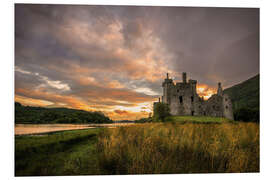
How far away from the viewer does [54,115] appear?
402 centimetres

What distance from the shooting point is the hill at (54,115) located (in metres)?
3.24

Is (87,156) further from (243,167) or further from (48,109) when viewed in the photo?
(243,167)

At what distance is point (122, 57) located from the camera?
4.32m

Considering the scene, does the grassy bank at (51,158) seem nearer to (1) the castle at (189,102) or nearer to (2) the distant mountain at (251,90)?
(2) the distant mountain at (251,90)

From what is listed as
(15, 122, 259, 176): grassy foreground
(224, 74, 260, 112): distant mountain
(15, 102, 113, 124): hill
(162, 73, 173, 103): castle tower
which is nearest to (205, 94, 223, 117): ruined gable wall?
(224, 74, 260, 112): distant mountain

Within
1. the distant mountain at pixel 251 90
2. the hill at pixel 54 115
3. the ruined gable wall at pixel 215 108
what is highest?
the distant mountain at pixel 251 90

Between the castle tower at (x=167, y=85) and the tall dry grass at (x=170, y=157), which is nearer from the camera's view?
the tall dry grass at (x=170, y=157)

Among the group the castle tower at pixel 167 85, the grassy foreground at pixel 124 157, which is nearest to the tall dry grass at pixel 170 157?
the grassy foreground at pixel 124 157

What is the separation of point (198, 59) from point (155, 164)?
160 inches

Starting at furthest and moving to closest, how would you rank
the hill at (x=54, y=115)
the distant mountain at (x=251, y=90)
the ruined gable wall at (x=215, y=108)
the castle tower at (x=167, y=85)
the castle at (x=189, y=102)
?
the ruined gable wall at (x=215, y=108), the castle at (x=189, y=102), the castle tower at (x=167, y=85), the distant mountain at (x=251, y=90), the hill at (x=54, y=115)

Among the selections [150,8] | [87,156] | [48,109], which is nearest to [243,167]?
[87,156]

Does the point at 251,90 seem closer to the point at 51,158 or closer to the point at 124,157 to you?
the point at 124,157
